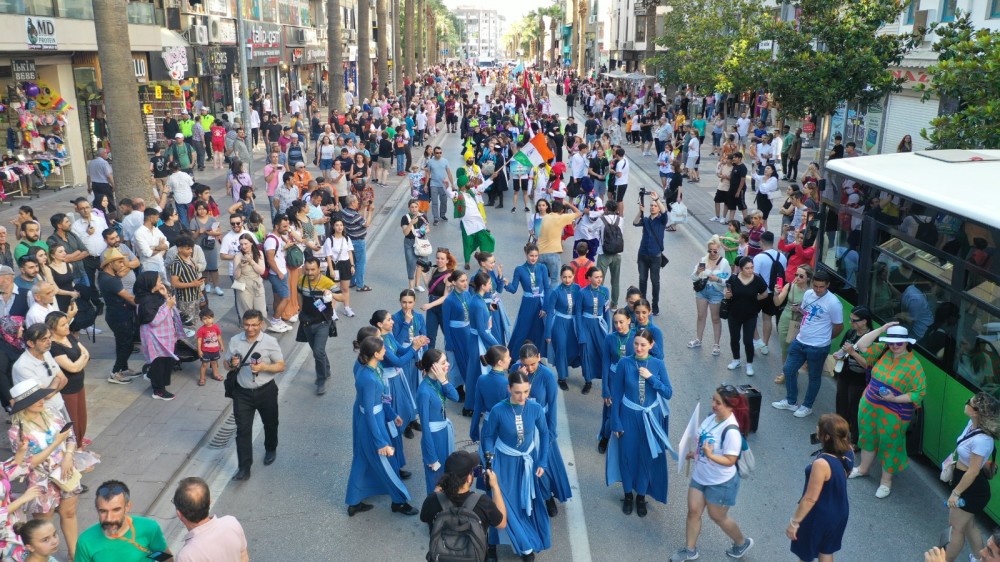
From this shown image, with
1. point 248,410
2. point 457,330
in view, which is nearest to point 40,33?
point 457,330

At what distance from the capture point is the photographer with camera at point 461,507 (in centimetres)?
469

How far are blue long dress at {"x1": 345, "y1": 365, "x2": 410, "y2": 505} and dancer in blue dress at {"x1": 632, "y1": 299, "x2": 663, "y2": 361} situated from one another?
93.6 inches

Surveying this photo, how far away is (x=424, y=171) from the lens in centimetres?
1750

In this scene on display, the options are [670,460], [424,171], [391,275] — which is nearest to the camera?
[670,460]

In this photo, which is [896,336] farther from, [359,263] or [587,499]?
[359,263]

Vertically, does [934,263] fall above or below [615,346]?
above

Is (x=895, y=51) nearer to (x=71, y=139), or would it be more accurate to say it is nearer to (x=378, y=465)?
(x=378, y=465)

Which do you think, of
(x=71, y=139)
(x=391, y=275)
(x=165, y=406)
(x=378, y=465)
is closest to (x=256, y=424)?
(x=165, y=406)

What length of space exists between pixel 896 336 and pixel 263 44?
3845cm

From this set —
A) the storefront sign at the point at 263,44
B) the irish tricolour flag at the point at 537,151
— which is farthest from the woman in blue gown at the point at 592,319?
the storefront sign at the point at 263,44

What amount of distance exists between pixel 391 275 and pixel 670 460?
7854mm

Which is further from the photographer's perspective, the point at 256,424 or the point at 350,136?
the point at 350,136

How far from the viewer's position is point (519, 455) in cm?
621

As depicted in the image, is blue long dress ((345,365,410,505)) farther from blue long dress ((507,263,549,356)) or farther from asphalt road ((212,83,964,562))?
blue long dress ((507,263,549,356))
